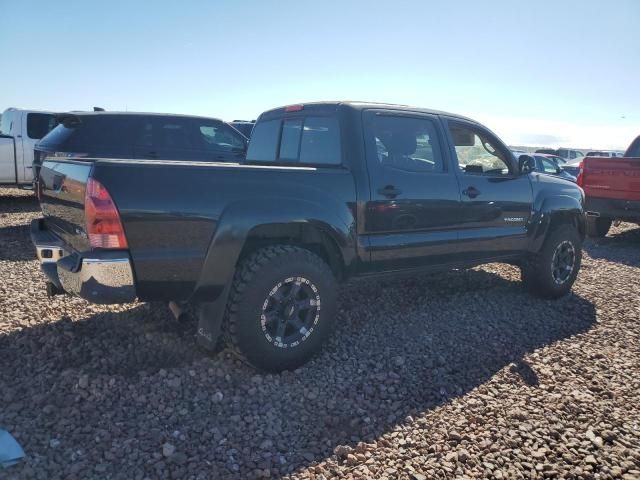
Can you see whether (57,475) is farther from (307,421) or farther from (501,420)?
(501,420)

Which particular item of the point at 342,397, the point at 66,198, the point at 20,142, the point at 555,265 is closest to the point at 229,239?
the point at 66,198

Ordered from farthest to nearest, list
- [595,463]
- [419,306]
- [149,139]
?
[149,139], [419,306], [595,463]

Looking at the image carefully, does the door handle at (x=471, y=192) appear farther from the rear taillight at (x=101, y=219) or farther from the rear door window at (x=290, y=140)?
the rear taillight at (x=101, y=219)

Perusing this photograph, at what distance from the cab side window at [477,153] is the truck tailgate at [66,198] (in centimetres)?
307

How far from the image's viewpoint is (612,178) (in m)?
8.43

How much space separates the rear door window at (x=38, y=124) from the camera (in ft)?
33.6

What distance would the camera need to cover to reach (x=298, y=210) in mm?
3441

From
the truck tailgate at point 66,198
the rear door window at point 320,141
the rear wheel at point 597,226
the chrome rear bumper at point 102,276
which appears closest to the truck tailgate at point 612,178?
the rear wheel at point 597,226

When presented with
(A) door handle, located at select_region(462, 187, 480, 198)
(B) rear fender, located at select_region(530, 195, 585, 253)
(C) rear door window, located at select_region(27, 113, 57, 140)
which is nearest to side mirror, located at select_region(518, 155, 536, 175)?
(B) rear fender, located at select_region(530, 195, 585, 253)

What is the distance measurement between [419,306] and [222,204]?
2519 millimetres

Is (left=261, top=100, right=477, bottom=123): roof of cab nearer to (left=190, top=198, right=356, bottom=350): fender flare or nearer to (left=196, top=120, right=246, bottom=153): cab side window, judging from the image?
(left=190, top=198, right=356, bottom=350): fender flare

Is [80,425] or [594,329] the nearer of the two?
[80,425]

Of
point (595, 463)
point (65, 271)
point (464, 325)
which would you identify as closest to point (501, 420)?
point (595, 463)

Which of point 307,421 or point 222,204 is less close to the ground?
point 222,204
